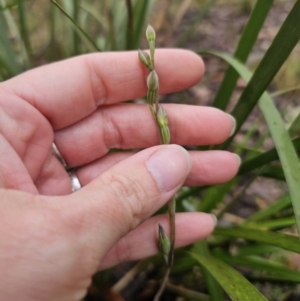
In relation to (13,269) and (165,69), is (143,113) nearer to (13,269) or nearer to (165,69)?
(165,69)

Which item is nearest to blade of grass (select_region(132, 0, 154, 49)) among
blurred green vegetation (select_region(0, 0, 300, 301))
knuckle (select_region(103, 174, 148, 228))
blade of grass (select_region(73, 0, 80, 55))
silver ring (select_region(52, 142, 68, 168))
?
blurred green vegetation (select_region(0, 0, 300, 301))

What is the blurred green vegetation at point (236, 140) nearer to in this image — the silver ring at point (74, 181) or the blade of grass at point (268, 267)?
the blade of grass at point (268, 267)

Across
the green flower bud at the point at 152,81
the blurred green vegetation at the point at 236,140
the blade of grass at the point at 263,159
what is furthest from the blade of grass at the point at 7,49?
the blade of grass at the point at 263,159

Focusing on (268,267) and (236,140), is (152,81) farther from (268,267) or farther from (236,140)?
(236,140)

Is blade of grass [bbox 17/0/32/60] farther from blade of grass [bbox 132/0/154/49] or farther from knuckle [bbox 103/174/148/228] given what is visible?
knuckle [bbox 103/174/148/228]

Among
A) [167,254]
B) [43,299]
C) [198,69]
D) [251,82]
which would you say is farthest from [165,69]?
[43,299]
